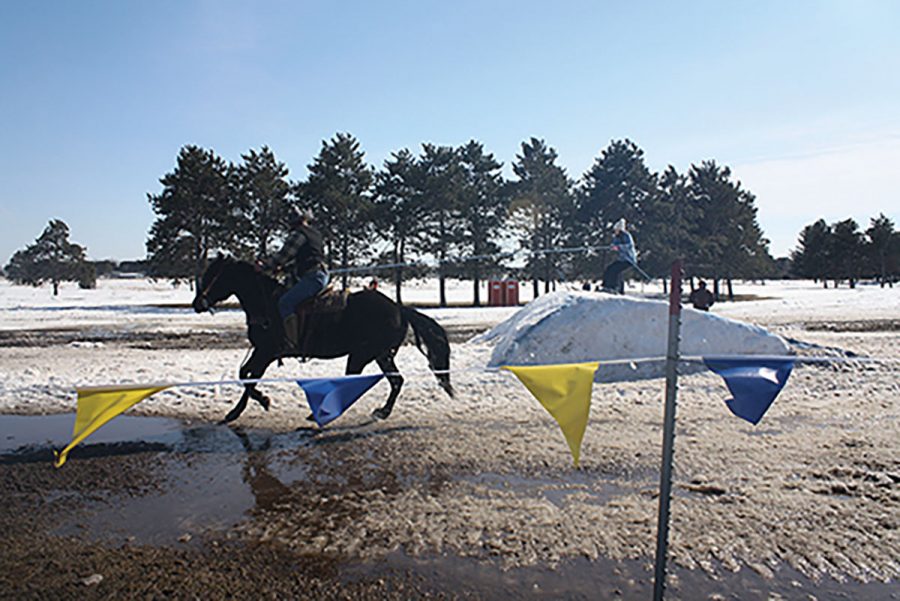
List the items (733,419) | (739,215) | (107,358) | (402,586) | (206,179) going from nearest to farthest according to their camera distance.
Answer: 1. (402,586)
2. (733,419)
3. (107,358)
4. (206,179)
5. (739,215)

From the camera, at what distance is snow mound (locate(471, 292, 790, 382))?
10547 millimetres

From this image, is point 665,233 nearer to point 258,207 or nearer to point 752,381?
point 258,207

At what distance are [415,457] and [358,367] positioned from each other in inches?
80.4

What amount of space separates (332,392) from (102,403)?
186 centimetres

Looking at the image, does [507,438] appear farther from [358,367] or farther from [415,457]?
[358,367]

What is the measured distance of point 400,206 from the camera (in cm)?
4347

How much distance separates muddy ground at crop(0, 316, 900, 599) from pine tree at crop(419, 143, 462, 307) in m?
35.4

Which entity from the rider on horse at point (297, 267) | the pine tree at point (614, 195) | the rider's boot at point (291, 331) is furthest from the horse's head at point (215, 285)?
the pine tree at point (614, 195)

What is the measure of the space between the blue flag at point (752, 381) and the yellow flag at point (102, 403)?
4244 millimetres

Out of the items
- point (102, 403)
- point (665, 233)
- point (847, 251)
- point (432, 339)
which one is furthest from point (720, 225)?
point (102, 403)

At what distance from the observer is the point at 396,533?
14.2 feet

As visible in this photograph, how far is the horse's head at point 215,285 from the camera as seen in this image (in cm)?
766

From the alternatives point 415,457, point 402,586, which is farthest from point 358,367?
point 402,586

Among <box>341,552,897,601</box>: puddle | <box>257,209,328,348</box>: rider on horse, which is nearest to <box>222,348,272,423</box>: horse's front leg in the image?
<box>257,209,328,348</box>: rider on horse
